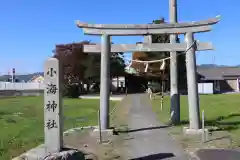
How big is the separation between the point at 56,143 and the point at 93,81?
168 feet

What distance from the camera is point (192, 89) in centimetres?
1282

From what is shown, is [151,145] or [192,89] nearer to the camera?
[151,145]

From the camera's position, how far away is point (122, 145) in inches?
425

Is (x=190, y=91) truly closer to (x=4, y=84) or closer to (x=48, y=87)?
(x=48, y=87)

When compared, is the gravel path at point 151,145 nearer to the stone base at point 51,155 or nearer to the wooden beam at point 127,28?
the stone base at point 51,155

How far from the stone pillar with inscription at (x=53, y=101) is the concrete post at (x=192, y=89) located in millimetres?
5965

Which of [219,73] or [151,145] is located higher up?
[219,73]

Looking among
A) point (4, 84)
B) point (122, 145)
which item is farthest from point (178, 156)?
point (4, 84)

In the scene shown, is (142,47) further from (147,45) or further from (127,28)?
(127,28)

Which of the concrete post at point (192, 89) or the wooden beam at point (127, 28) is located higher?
the wooden beam at point (127, 28)

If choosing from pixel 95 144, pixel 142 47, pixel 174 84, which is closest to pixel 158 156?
pixel 95 144

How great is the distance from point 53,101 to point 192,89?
6169 millimetres

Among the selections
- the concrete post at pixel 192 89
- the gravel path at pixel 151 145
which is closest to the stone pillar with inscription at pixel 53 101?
the gravel path at pixel 151 145

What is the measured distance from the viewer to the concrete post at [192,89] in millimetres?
12673
